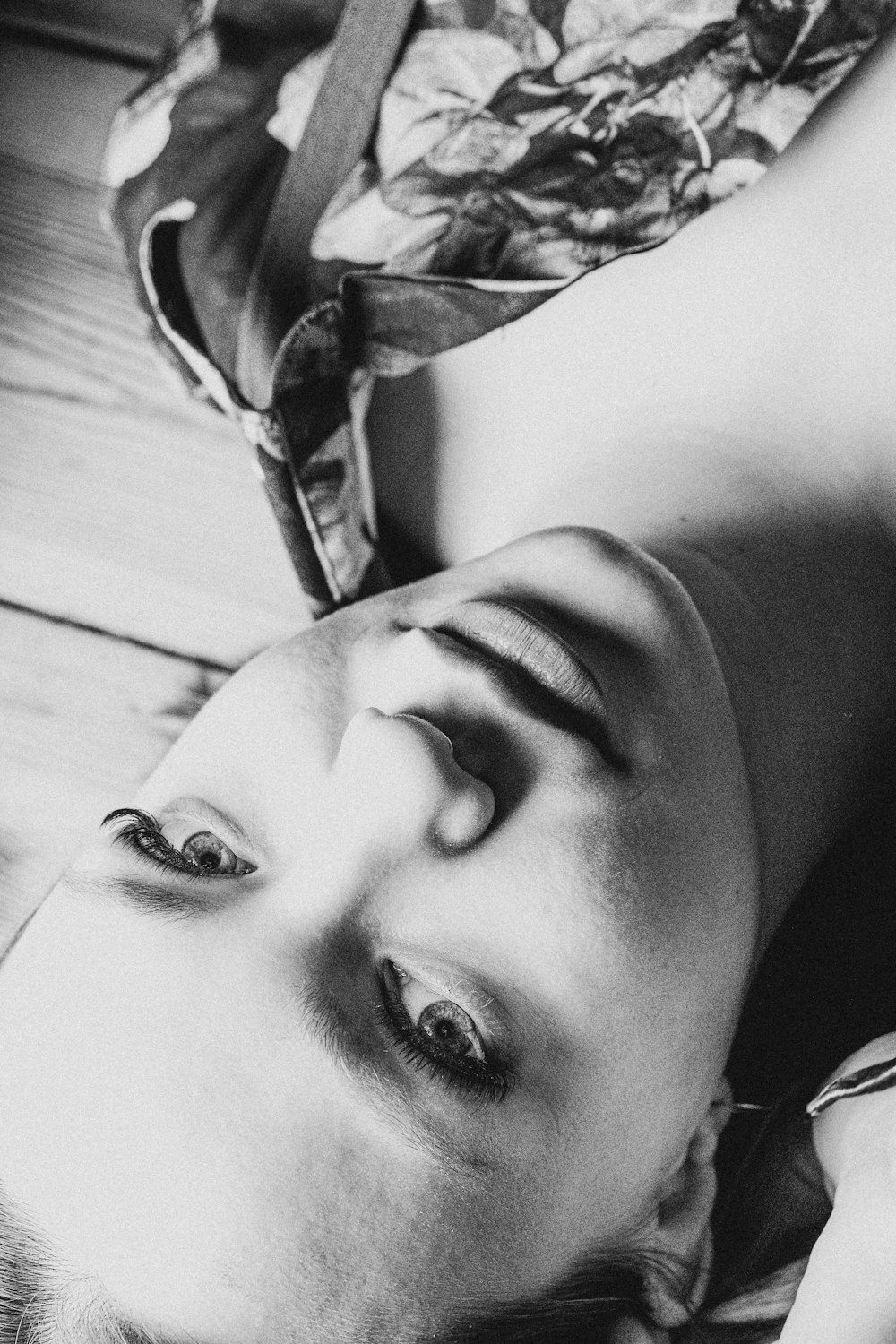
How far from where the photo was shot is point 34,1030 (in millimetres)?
469

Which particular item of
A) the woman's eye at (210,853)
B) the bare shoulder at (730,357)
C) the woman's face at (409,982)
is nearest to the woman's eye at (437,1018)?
the woman's face at (409,982)

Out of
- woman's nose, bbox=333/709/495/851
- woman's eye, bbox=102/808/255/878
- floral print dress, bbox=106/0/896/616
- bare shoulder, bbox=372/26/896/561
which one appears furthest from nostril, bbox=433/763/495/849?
floral print dress, bbox=106/0/896/616

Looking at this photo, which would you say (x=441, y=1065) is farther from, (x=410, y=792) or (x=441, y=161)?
(x=441, y=161)

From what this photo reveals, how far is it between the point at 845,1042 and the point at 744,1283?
6.6 inches

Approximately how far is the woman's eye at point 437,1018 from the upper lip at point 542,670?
131mm

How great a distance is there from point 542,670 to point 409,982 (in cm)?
15

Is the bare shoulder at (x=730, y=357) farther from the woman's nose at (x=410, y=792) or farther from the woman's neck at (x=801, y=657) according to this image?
the woman's nose at (x=410, y=792)

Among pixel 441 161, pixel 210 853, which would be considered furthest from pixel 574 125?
pixel 210 853

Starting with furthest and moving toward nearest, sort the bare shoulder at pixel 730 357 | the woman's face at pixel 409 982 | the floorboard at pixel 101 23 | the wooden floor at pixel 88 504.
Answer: the floorboard at pixel 101 23, the wooden floor at pixel 88 504, the bare shoulder at pixel 730 357, the woman's face at pixel 409 982

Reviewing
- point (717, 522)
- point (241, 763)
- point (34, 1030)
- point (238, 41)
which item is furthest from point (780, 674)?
point (238, 41)

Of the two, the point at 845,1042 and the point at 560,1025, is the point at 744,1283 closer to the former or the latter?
the point at 845,1042

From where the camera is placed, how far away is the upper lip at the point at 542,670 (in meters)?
0.50

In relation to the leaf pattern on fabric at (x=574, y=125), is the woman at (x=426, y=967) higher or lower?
lower

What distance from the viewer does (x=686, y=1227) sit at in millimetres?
542
